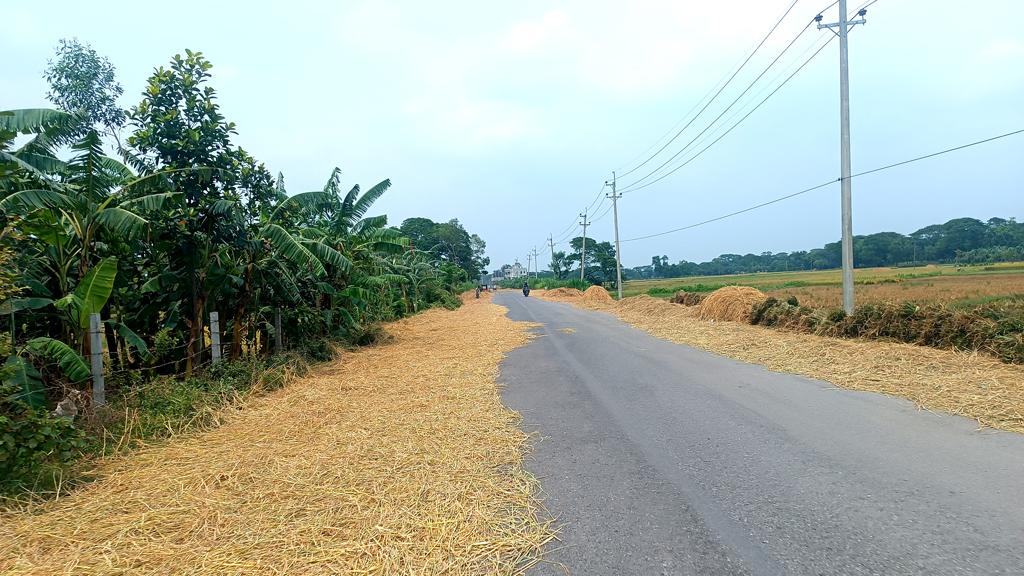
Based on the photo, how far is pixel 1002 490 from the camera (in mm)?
3309

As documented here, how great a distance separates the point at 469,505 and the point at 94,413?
4336 millimetres

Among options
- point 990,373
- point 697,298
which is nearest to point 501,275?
point 697,298

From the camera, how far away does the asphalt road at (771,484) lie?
2639 mm

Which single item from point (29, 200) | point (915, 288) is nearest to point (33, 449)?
point (29, 200)

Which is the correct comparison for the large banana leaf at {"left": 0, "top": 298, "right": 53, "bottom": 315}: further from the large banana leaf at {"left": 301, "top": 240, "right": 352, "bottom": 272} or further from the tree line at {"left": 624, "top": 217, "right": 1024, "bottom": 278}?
the tree line at {"left": 624, "top": 217, "right": 1024, "bottom": 278}

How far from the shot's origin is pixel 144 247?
22.6ft

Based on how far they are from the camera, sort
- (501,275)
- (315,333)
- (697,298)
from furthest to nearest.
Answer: (501,275) < (697,298) < (315,333)

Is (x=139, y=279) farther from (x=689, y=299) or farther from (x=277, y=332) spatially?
(x=689, y=299)

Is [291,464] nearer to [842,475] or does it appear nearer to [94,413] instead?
[94,413]

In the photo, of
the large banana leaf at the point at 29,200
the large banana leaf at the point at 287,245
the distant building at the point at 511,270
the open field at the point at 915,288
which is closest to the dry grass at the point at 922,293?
the open field at the point at 915,288

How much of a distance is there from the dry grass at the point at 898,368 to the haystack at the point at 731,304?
278 centimetres

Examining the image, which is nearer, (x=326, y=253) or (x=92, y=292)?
(x=92, y=292)

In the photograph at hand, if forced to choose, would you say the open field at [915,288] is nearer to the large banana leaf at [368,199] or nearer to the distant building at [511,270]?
the large banana leaf at [368,199]

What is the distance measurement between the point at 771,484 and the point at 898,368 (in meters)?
5.38
